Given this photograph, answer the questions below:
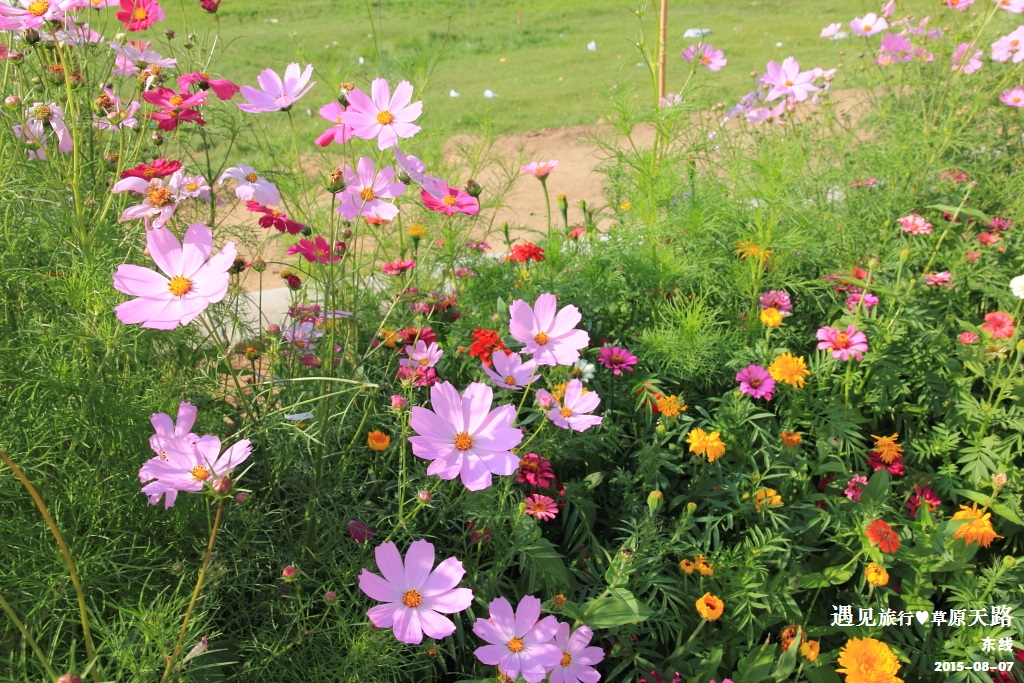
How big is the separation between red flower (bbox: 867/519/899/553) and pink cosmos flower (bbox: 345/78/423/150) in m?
0.96

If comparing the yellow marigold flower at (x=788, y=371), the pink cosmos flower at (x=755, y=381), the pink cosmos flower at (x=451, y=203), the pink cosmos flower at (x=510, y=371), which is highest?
the pink cosmos flower at (x=451, y=203)

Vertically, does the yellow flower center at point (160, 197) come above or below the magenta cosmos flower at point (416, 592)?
above

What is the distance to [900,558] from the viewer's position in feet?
4.22

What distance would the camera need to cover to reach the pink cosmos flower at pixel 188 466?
81 centimetres

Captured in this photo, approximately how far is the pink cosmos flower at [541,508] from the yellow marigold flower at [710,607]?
9.8 inches

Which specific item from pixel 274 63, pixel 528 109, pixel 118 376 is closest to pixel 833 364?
pixel 118 376

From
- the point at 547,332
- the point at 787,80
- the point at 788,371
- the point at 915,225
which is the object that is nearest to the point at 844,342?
the point at 788,371

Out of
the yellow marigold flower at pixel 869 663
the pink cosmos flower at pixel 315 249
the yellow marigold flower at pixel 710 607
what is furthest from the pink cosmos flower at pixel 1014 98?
the pink cosmos flower at pixel 315 249

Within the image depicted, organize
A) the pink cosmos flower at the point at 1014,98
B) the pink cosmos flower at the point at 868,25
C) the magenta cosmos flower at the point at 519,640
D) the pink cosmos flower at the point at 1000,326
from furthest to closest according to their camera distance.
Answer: the pink cosmos flower at the point at 868,25 < the pink cosmos flower at the point at 1014,98 < the pink cosmos flower at the point at 1000,326 < the magenta cosmos flower at the point at 519,640

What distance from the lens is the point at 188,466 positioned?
0.85 metres

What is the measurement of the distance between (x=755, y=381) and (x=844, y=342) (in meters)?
0.18

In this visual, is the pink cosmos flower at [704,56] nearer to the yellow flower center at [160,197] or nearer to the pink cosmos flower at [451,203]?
the pink cosmos flower at [451,203]

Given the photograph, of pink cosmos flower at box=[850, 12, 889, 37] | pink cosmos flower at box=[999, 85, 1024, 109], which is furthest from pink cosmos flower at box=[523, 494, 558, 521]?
pink cosmos flower at box=[850, 12, 889, 37]

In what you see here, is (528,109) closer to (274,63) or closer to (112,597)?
(274,63)
